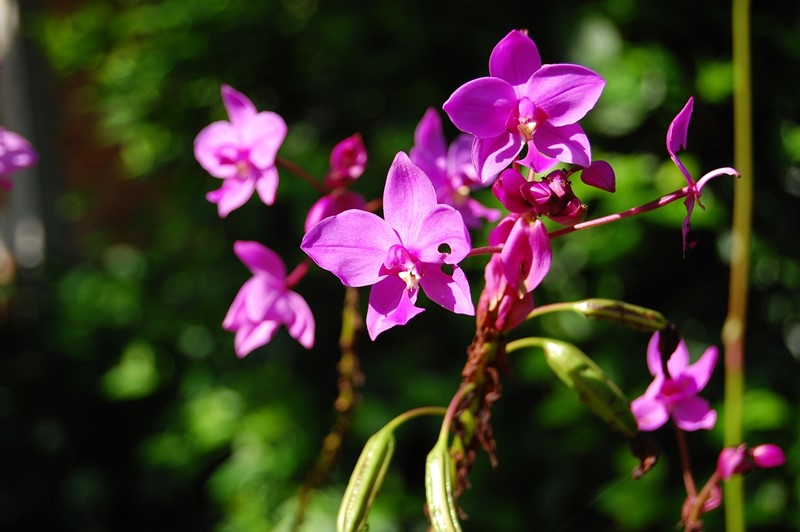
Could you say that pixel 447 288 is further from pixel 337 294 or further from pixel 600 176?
pixel 337 294

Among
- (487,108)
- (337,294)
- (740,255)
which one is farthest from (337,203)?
(337,294)

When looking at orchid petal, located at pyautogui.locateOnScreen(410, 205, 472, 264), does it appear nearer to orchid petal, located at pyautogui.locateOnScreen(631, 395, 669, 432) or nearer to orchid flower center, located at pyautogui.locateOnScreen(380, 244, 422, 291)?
orchid flower center, located at pyautogui.locateOnScreen(380, 244, 422, 291)

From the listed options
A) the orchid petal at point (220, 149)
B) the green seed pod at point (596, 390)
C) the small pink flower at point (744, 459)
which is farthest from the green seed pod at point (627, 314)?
the orchid petal at point (220, 149)

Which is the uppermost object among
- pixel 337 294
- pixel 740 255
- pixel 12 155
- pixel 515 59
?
pixel 515 59

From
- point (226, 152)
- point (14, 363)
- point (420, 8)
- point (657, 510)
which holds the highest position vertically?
point (226, 152)

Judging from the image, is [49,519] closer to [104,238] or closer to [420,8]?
[104,238]

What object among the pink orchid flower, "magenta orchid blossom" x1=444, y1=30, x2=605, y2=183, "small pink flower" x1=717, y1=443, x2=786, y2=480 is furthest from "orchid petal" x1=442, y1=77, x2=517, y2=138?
"small pink flower" x1=717, y1=443, x2=786, y2=480

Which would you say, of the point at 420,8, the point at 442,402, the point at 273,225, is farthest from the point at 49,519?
the point at 420,8
